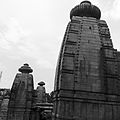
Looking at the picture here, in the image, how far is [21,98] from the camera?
2723 centimetres

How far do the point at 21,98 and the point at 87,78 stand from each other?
713 inches

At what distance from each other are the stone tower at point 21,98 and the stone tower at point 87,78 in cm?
1605

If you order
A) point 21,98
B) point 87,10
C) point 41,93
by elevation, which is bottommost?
point 21,98

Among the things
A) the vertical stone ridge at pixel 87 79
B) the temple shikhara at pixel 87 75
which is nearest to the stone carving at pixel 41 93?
the temple shikhara at pixel 87 75

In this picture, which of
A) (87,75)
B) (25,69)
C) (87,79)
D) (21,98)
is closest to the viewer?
(87,79)

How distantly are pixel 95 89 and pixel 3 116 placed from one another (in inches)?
1087

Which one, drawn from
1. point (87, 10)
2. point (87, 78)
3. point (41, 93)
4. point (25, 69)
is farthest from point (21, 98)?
point (87, 10)

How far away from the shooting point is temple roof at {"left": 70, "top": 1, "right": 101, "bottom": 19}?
1640 cm

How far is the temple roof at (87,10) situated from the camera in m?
16.4

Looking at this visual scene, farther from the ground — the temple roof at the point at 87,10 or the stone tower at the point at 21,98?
the temple roof at the point at 87,10

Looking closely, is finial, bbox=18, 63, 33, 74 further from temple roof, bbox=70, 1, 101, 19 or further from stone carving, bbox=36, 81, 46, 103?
temple roof, bbox=70, 1, 101, 19

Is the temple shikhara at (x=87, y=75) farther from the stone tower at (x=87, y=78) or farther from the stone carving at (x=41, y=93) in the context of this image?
the stone carving at (x=41, y=93)

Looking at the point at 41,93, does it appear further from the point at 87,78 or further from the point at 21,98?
the point at 87,78

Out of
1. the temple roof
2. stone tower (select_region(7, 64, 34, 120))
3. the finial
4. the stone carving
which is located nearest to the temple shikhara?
the temple roof
